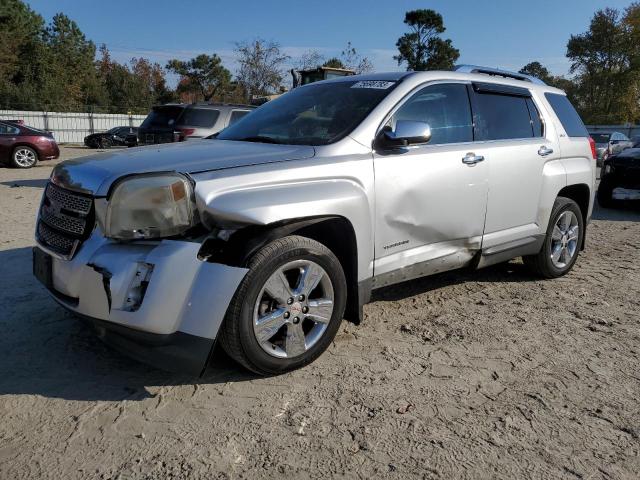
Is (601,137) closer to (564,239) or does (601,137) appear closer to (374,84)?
(564,239)

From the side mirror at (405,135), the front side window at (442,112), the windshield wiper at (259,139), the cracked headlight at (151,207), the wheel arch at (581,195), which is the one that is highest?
the front side window at (442,112)

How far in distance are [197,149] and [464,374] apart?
2.15m

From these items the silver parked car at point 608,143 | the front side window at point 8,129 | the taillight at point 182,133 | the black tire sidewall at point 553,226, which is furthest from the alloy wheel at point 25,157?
the silver parked car at point 608,143

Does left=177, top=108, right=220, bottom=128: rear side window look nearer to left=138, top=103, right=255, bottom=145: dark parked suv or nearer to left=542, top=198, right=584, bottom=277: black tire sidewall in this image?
left=138, top=103, right=255, bottom=145: dark parked suv

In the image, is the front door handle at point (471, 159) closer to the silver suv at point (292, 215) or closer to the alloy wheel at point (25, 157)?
the silver suv at point (292, 215)

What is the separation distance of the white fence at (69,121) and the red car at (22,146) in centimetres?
1988

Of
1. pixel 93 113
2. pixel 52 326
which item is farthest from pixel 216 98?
pixel 52 326

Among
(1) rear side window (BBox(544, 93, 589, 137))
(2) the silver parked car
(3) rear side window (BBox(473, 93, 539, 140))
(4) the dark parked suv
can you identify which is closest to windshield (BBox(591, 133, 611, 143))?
(2) the silver parked car

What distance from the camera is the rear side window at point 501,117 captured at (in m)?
4.17

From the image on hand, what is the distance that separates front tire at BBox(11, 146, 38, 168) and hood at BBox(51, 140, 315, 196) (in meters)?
14.2

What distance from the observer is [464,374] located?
311 cm

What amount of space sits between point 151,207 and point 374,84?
1953 mm

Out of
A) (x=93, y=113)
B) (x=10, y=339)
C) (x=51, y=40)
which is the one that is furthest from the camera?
(x=51, y=40)

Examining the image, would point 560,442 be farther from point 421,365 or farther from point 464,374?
point 421,365
